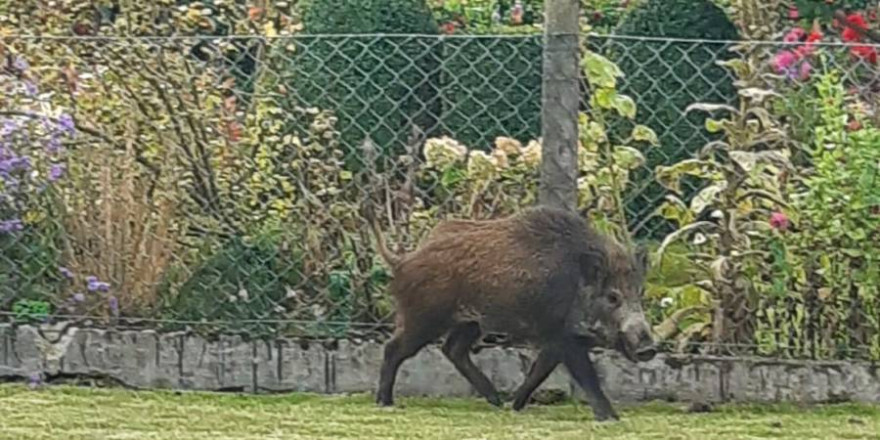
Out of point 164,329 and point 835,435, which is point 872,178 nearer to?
point 835,435

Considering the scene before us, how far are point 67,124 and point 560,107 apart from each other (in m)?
1.67

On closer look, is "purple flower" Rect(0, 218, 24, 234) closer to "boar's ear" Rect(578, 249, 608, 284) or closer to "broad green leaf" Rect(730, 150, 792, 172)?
"boar's ear" Rect(578, 249, 608, 284)

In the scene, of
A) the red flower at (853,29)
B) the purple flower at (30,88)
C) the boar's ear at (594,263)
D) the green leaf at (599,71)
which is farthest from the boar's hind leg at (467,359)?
the red flower at (853,29)

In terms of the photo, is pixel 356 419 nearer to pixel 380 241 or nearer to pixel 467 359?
pixel 467 359

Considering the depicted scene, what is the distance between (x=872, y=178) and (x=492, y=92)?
1337mm

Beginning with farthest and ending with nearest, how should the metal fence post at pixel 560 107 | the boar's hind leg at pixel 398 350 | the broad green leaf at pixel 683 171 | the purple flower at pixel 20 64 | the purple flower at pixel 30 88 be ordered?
the purple flower at pixel 20 64
the purple flower at pixel 30 88
the broad green leaf at pixel 683 171
the metal fence post at pixel 560 107
the boar's hind leg at pixel 398 350

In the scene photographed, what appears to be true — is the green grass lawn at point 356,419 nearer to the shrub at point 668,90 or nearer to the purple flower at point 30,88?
the shrub at point 668,90

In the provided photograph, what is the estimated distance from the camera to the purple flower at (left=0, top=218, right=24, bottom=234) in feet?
22.1

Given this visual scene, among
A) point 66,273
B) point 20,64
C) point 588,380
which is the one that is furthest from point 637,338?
point 20,64

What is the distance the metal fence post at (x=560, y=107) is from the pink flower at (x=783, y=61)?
2.20ft

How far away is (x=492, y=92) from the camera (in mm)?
6723

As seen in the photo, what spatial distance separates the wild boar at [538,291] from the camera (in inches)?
236

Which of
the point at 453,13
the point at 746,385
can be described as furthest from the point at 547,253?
the point at 453,13

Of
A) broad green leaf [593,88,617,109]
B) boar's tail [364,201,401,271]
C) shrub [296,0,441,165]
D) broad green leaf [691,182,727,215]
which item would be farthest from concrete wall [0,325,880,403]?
broad green leaf [593,88,617,109]
